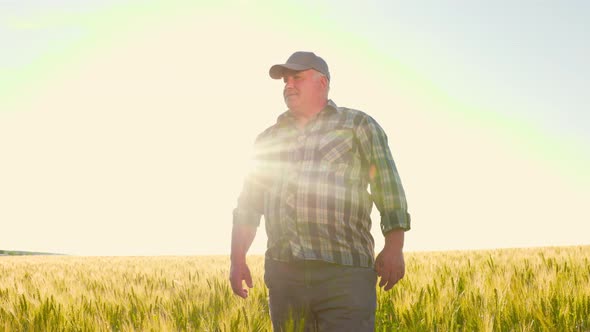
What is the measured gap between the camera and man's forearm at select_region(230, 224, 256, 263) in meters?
3.24

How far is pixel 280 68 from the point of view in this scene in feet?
9.82

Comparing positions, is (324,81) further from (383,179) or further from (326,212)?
(326,212)

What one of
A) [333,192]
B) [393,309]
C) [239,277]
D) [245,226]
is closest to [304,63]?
[333,192]

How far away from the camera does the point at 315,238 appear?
8.56 ft

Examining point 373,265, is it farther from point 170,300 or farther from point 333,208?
point 170,300

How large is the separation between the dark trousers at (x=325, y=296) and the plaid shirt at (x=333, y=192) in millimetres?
63

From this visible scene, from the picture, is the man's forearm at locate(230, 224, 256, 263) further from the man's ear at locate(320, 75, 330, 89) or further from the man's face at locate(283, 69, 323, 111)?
the man's ear at locate(320, 75, 330, 89)

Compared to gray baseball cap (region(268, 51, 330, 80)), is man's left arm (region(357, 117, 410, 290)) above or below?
below

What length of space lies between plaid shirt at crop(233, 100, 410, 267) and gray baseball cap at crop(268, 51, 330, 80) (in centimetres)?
24

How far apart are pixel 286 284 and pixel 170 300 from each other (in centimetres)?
227

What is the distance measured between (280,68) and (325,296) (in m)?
1.34

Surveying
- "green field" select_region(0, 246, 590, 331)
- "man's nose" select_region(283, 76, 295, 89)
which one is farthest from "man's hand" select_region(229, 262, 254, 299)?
"man's nose" select_region(283, 76, 295, 89)

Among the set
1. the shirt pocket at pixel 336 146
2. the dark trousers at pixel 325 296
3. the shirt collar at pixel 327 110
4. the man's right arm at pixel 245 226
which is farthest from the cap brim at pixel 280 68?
the dark trousers at pixel 325 296

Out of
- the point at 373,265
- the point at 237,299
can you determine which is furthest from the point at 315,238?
the point at 237,299
